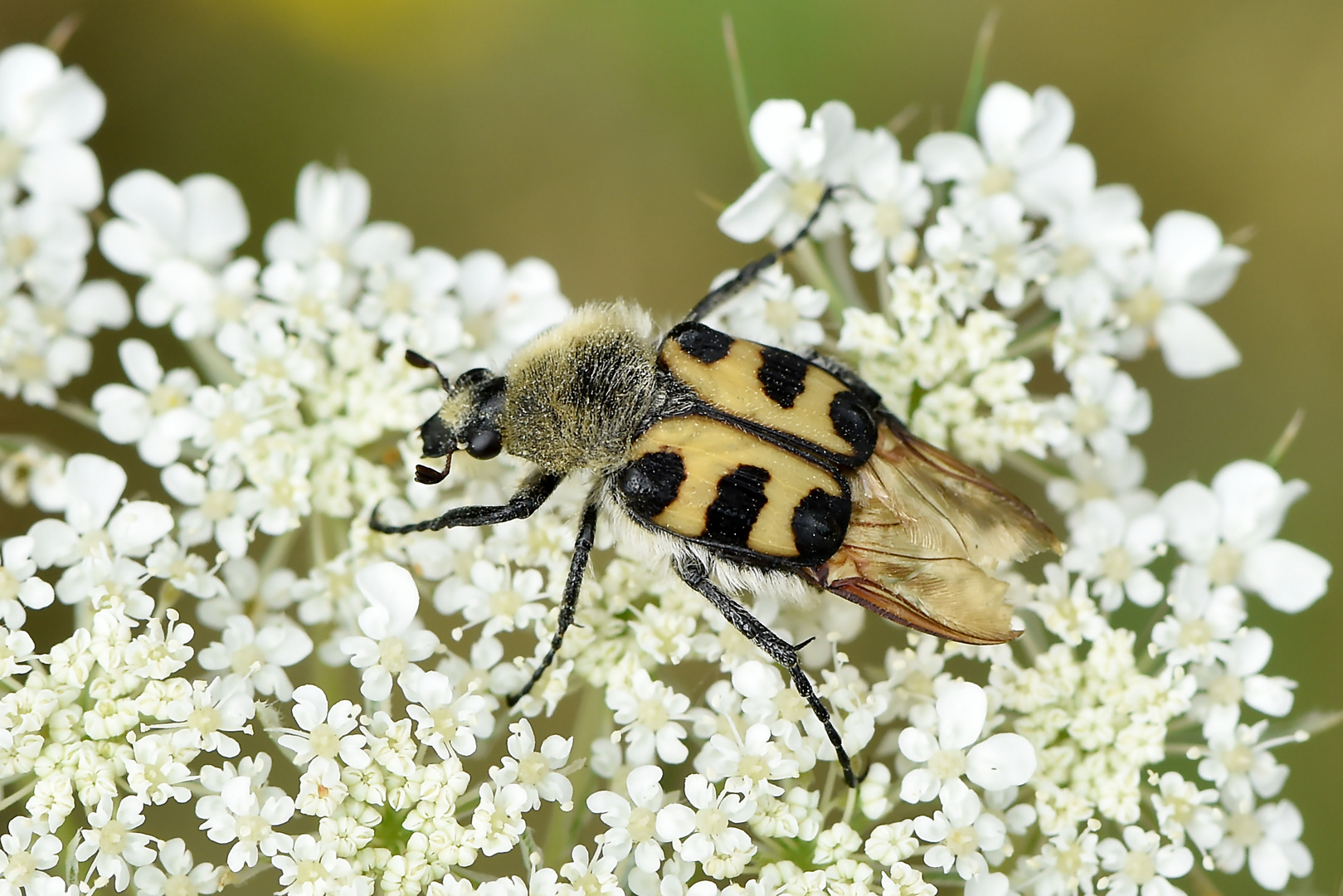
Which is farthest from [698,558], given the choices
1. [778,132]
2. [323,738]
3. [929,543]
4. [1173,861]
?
[1173,861]

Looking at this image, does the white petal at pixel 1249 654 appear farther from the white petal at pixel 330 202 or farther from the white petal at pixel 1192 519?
the white petal at pixel 330 202

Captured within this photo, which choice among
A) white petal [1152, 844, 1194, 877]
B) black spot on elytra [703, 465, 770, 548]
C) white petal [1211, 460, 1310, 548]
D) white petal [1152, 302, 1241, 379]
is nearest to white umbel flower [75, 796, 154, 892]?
black spot on elytra [703, 465, 770, 548]

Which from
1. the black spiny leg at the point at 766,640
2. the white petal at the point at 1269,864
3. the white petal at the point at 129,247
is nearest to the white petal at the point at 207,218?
the white petal at the point at 129,247

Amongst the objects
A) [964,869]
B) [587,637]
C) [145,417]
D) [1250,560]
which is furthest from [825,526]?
[145,417]

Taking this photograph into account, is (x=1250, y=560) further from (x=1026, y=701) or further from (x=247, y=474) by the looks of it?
(x=247, y=474)

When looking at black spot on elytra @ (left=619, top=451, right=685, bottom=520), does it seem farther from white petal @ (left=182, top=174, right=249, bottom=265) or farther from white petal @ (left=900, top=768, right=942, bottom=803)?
white petal @ (left=182, top=174, right=249, bottom=265)
